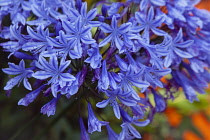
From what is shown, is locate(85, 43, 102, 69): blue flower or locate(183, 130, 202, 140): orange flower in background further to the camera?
locate(183, 130, 202, 140): orange flower in background

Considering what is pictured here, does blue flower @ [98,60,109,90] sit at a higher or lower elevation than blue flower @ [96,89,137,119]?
higher

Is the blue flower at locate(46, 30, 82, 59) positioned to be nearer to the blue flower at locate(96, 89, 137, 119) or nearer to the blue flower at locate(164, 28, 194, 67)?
the blue flower at locate(96, 89, 137, 119)

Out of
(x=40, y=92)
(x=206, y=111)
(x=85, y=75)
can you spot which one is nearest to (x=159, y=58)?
(x=85, y=75)

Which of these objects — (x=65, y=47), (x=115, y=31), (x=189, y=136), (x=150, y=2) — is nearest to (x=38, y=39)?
(x=65, y=47)

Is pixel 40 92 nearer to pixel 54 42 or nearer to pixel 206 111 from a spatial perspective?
pixel 54 42

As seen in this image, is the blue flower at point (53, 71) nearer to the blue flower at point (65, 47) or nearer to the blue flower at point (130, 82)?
the blue flower at point (65, 47)

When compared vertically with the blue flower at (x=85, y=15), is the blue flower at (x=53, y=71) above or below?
below

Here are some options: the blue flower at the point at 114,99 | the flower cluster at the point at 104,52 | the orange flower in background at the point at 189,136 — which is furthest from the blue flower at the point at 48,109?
the orange flower in background at the point at 189,136

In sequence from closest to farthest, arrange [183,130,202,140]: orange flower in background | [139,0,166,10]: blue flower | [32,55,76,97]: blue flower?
[32,55,76,97]: blue flower → [139,0,166,10]: blue flower → [183,130,202,140]: orange flower in background

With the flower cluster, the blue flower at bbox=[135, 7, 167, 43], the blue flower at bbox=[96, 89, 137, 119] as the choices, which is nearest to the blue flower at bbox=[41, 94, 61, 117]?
the flower cluster

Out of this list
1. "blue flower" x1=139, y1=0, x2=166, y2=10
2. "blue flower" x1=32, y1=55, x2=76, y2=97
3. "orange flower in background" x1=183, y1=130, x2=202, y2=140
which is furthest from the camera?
"orange flower in background" x1=183, y1=130, x2=202, y2=140
